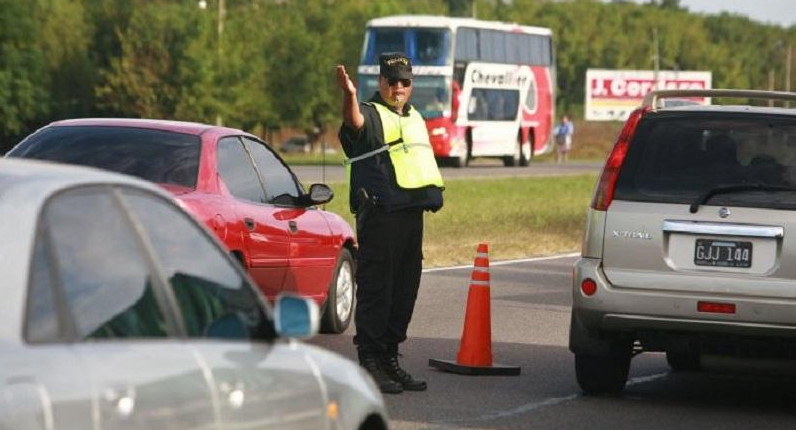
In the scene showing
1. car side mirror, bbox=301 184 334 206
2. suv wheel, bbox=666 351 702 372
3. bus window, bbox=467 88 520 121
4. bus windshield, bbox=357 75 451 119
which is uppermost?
car side mirror, bbox=301 184 334 206

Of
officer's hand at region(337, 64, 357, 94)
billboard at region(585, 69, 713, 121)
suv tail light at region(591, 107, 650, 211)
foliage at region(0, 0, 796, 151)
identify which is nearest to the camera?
suv tail light at region(591, 107, 650, 211)

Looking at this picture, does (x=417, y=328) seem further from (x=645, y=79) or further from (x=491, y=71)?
(x=645, y=79)

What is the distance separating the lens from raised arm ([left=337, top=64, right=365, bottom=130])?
1114 cm

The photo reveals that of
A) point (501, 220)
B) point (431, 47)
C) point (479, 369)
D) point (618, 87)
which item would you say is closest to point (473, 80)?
point (431, 47)

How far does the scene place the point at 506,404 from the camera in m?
11.1

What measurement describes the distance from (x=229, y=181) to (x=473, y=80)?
160 feet

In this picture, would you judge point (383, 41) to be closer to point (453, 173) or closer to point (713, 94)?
point (453, 173)

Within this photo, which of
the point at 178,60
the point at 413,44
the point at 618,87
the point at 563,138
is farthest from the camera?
the point at 618,87

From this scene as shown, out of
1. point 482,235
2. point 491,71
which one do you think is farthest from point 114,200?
point 491,71

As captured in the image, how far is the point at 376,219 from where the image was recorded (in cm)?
1152

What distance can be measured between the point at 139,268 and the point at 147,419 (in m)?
0.50

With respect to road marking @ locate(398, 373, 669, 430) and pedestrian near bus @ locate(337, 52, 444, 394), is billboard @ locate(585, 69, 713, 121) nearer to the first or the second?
pedestrian near bus @ locate(337, 52, 444, 394)

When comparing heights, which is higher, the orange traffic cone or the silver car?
the silver car

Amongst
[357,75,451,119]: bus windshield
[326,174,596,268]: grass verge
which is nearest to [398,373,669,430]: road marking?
[326,174,596,268]: grass verge
